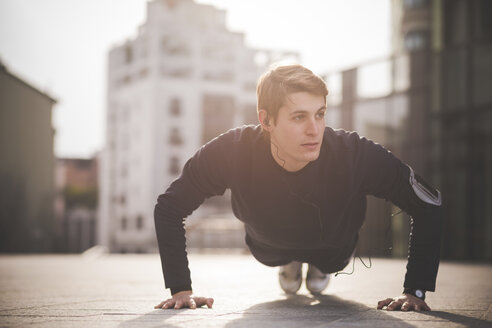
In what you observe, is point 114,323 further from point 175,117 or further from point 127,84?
point 127,84

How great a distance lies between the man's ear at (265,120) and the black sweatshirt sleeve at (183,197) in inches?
8.5

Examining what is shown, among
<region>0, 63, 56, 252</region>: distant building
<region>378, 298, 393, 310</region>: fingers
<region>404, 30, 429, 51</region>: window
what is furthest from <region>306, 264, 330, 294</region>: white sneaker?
<region>404, 30, 429, 51</region>: window

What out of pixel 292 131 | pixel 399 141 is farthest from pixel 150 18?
pixel 292 131

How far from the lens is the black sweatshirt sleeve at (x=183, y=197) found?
316 centimetres

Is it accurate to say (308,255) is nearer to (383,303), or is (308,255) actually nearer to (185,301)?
(383,303)

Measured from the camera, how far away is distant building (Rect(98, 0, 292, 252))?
52906 millimetres

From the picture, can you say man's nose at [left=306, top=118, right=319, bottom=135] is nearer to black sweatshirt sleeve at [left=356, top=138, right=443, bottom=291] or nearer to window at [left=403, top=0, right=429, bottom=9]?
black sweatshirt sleeve at [left=356, top=138, right=443, bottom=291]

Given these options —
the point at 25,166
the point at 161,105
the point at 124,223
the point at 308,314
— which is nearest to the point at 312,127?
the point at 308,314

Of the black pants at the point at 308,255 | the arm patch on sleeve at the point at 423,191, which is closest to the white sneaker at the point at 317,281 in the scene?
the black pants at the point at 308,255

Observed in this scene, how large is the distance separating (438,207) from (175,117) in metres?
50.9

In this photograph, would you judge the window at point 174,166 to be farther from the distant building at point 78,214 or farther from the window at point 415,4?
the window at point 415,4

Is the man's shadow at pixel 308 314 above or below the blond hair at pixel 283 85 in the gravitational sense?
below

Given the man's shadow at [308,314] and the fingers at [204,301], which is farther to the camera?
the fingers at [204,301]

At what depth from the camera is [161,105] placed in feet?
173
